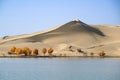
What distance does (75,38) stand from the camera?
553 ft

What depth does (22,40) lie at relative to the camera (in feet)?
528

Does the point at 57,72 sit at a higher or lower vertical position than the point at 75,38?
lower

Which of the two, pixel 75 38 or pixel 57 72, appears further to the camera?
pixel 75 38

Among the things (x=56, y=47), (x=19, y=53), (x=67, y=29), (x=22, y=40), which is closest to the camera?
(x=19, y=53)

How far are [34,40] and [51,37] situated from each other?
9.32 metres

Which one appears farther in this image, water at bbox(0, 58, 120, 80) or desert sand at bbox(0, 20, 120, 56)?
desert sand at bbox(0, 20, 120, 56)

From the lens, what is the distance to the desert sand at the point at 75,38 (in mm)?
151375

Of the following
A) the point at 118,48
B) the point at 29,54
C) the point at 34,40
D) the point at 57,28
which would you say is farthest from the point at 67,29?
the point at 29,54

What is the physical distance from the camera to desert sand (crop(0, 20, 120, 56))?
151 m

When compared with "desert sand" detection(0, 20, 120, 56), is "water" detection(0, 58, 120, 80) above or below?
below

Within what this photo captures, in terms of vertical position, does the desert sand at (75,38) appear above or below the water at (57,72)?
above

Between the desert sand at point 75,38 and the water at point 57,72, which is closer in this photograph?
the water at point 57,72

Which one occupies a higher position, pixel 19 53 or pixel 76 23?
pixel 76 23

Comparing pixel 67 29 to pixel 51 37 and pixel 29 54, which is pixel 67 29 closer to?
pixel 51 37
